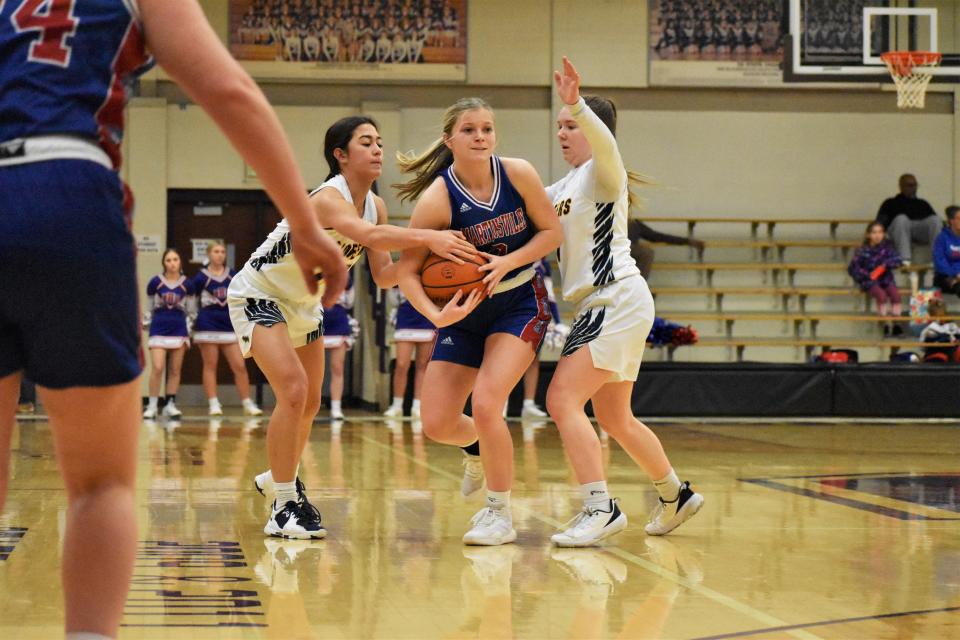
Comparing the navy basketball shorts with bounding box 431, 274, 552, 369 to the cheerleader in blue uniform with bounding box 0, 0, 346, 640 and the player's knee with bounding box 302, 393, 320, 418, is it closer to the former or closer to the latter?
the player's knee with bounding box 302, 393, 320, 418

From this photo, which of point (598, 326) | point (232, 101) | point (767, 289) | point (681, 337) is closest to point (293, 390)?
point (598, 326)

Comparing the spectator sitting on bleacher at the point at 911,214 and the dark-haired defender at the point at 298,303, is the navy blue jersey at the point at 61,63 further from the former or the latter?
the spectator sitting on bleacher at the point at 911,214

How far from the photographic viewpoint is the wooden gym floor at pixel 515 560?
3285mm

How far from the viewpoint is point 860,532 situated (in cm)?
499

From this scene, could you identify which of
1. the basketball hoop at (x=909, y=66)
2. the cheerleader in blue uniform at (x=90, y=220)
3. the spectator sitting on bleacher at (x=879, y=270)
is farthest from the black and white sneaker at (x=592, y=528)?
the spectator sitting on bleacher at (x=879, y=270)

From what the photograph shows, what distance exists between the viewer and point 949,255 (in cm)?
1478

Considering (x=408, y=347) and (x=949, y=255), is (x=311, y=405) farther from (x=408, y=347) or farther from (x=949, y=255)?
(x=949, y=255)

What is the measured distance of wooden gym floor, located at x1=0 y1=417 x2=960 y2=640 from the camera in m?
3.29

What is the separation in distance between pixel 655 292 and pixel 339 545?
10848 millimetres

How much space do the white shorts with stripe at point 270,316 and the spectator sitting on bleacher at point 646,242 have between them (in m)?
9.00

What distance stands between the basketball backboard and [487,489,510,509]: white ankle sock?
312 inches

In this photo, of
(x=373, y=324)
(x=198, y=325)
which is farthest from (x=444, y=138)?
(x=373, y=324)

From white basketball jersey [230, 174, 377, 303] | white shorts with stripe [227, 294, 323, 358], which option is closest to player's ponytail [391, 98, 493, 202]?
white basketball jersey [230, 174, 377, 303]

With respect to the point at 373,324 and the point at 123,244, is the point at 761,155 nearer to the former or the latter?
the point at 373,324
